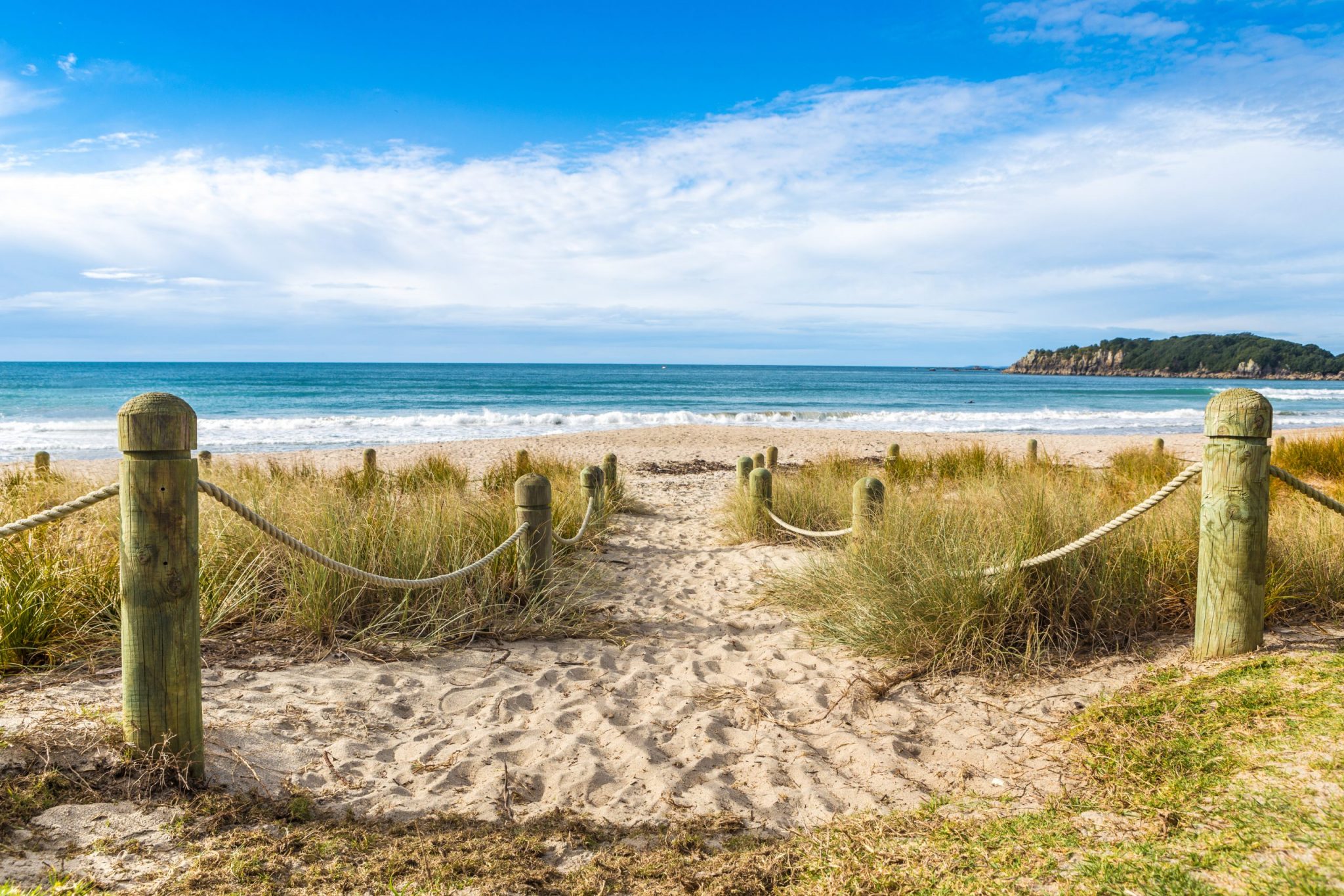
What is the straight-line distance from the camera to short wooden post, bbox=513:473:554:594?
5.29 m

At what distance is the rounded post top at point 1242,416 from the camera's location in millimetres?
3601

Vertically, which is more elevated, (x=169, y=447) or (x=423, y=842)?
(x=169, y=447)

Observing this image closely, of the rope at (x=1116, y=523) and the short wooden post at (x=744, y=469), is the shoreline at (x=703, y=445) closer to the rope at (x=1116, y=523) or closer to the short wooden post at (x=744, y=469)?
the short wooden post at (x=744, y=469)

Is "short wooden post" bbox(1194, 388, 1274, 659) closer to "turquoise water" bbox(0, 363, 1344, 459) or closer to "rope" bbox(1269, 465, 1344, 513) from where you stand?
"rope" bbox(1269, 465, 1344, 513)

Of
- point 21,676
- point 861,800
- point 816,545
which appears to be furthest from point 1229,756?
point 21,676

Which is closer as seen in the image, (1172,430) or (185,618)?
(185,618)

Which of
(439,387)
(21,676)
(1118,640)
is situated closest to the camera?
(21,676)

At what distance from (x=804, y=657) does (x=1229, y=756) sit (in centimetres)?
215

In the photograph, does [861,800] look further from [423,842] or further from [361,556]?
[361,556]

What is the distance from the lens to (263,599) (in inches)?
185

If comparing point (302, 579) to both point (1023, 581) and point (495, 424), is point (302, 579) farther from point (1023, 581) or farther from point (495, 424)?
point (495, 424)

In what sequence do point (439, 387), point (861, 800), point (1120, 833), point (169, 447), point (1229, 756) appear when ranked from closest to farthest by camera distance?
point (1120, 833)
point (169, 447)
point (1229, 756)
point (861, 800)
point (439, 387)

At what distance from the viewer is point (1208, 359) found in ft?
307

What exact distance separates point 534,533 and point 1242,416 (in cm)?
409
